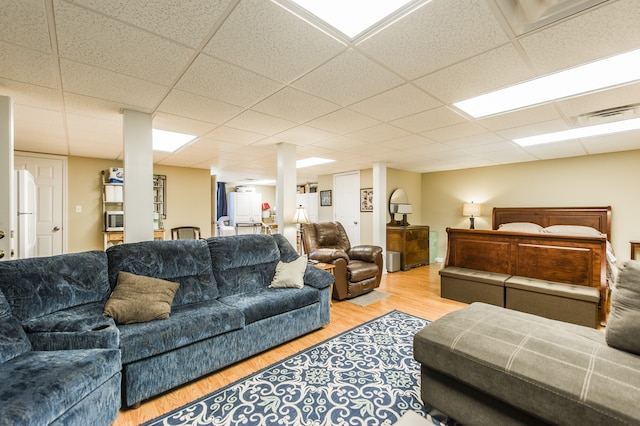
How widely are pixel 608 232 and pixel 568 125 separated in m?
2.73

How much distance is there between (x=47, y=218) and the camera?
484cm

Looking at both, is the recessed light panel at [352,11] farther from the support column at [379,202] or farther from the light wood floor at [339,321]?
the support column at [379,202]

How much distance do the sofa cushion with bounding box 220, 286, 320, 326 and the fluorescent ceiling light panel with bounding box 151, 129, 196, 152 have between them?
2.35 m

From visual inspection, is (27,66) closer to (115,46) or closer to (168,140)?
(115,46)

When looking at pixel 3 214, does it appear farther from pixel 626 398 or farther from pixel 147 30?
pixel 626 398

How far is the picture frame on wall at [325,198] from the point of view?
7.36 metres

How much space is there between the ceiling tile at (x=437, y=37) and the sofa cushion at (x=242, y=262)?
2184 millimetres

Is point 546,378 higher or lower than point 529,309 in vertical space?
higher

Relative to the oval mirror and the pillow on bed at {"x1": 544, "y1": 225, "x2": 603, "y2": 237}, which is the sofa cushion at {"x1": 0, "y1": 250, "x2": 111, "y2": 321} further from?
the pillow on bed at {"x1": 544, "y1": 225, "x2": 603, "y2": 237}

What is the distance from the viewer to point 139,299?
2.06m

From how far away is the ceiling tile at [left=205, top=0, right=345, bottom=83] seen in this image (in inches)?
55.5

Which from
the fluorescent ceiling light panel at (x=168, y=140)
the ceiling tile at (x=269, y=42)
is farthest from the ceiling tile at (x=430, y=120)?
the fluorescent ceiling light panel at (x=168, y=140)

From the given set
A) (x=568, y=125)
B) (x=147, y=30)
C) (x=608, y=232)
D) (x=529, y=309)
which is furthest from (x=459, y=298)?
A: (x=147, y=30)

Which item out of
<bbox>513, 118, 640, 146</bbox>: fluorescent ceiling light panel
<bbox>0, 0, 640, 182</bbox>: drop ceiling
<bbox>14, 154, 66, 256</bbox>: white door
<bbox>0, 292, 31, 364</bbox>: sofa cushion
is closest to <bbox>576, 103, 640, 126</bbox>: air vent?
<bbox>0, 0, 640, 182</bbox>: drop ceiling
